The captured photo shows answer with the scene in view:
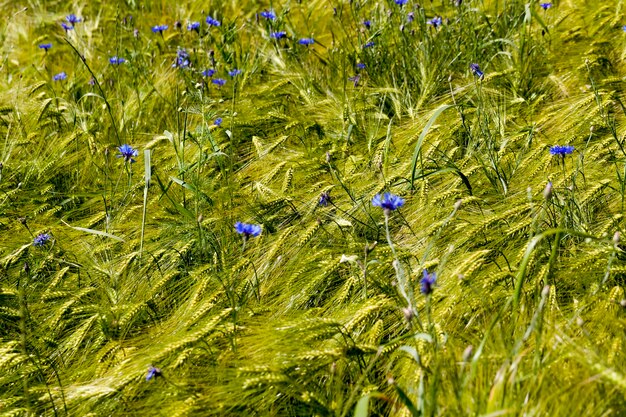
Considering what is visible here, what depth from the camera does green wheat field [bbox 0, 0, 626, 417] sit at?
5.12 ft

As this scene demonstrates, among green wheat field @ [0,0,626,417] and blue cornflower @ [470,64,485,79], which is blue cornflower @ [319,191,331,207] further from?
blue cornflower @ [470,64,485,79]

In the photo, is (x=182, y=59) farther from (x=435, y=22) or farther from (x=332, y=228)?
(x=332, y=228)

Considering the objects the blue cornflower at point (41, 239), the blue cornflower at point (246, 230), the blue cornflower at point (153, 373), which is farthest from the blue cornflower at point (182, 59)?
the blue cornflower at point (153, 373)

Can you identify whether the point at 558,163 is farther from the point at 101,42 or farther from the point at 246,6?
the point at 101,42

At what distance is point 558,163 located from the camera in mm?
2318

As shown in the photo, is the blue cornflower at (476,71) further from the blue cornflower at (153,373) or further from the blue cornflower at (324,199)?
the blue cornflower at (153,373)

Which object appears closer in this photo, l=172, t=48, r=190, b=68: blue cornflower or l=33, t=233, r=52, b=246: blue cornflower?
l=33, t=233, r=52, b=246: blue cornflower

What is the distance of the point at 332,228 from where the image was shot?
2195 mm

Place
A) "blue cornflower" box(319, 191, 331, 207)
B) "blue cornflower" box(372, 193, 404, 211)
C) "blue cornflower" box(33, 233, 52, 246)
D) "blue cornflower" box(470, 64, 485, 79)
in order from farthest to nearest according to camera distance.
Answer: "blue cornflower" box(470, 64, 485, 79) → "blue cornflower" box(33, 233, 52, 246) → "blue cornflower" box(319, 191, 331, 207) → "blue cornflower" box(372, 193, 404, 211)

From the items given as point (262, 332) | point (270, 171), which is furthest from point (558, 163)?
point (262, 332)

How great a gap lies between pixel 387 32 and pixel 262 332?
2104 millimetres

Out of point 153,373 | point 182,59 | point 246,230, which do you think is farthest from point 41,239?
point 182,59

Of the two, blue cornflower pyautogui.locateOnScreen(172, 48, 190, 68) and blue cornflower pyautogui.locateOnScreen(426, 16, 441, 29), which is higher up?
blue cornflower pyautogui.locateOnScreen(172, 48, 190, 68)

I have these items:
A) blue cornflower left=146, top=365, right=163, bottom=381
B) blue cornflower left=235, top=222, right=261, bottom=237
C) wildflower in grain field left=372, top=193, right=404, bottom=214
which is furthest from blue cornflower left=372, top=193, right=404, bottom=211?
blue cornflower left=146, top=365, right=163, bottom=381
